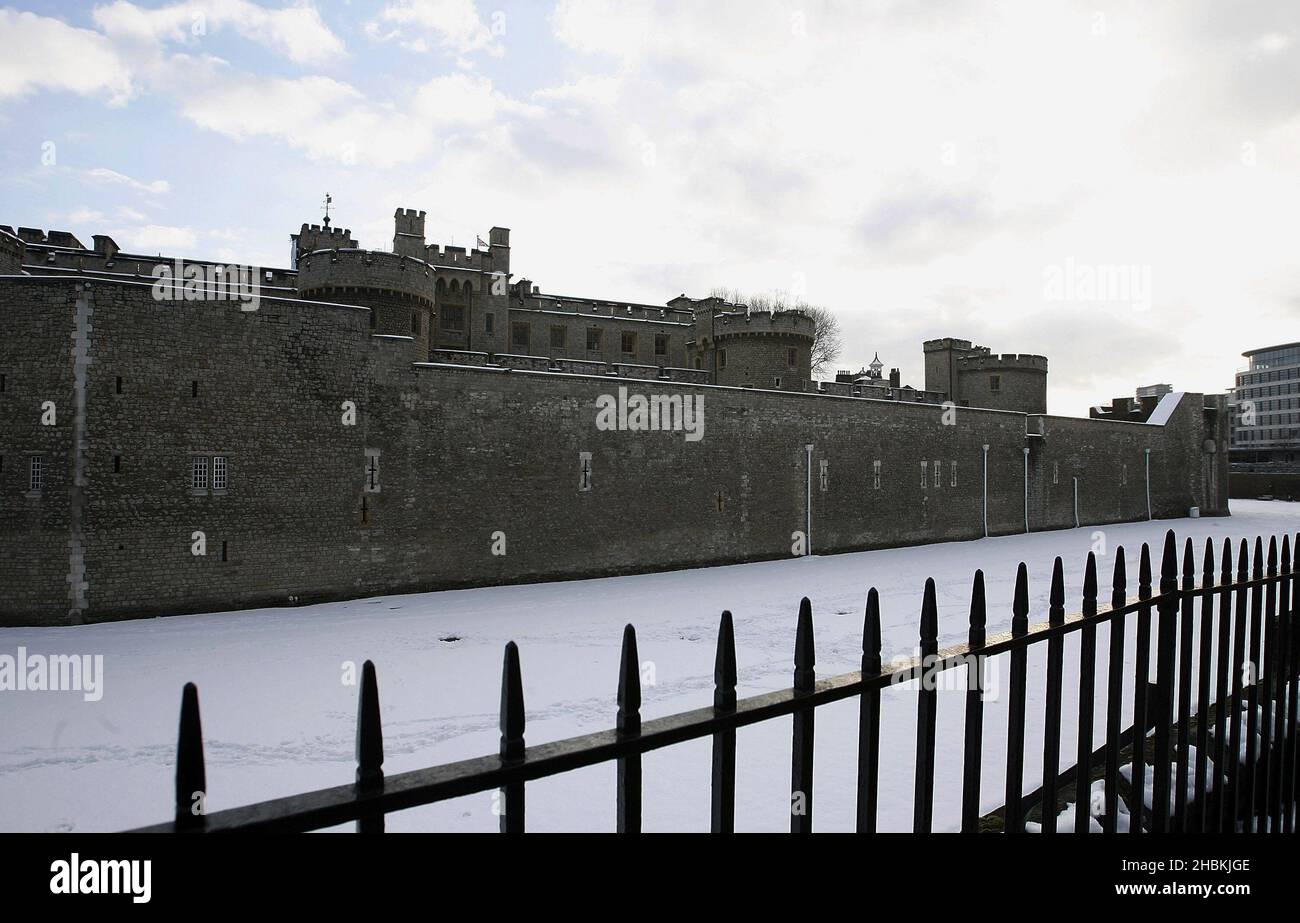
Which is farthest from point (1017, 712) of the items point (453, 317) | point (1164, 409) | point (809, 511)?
point (1164, 409)

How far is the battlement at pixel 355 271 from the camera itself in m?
25.0

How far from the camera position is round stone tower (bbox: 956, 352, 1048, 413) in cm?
4797

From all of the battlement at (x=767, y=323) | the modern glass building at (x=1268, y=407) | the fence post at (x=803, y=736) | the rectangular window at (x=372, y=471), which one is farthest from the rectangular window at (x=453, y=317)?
the modern glass building at (x=1268, y=407)

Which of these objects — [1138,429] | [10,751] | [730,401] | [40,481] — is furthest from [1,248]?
[1138,429]

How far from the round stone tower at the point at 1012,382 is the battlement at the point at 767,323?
17756mm

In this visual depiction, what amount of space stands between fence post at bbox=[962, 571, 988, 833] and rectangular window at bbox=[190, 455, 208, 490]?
19.0 meters

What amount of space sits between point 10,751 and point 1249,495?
77247mm

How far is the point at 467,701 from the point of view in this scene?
11391 mm

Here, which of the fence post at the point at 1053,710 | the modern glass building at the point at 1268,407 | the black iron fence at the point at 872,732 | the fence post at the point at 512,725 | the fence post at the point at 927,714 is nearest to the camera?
the black iron fence at the point at 872,732

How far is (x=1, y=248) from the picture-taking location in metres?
19.8

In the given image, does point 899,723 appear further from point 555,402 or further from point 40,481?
point 40,481

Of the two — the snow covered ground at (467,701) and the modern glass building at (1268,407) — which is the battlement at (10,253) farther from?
the modern glass building at (1268,407)

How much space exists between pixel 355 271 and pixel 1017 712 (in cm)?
2576

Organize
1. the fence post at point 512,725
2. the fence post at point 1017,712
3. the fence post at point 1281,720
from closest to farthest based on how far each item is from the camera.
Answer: the fence post at point 512,725 < the fence post at point 1017,712 < the fence post at point 1281,720
